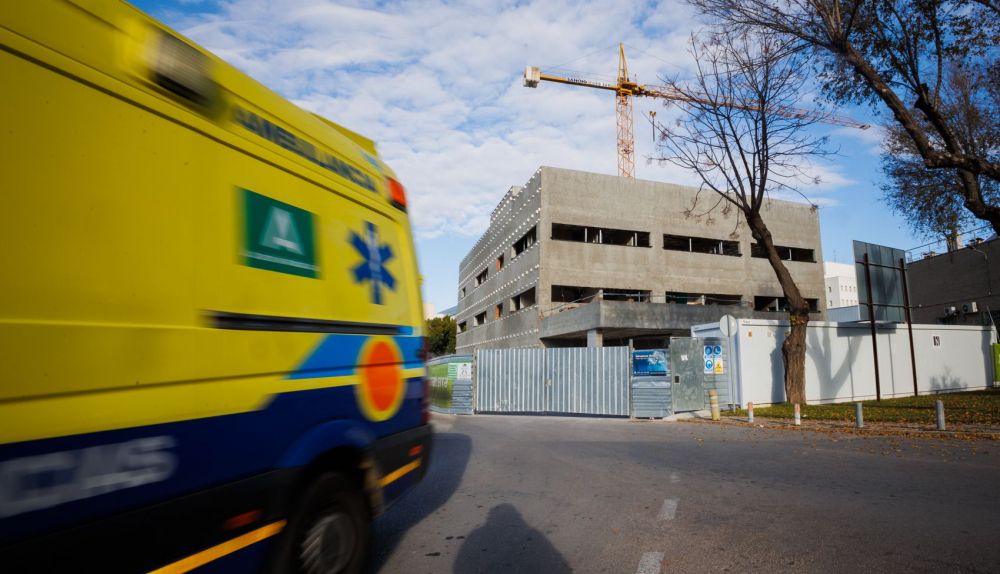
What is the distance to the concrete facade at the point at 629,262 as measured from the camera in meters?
31.8

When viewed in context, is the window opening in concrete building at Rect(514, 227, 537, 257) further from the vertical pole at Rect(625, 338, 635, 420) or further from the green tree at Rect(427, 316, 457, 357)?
the green tree at Rect(427, 316, 457, 357)

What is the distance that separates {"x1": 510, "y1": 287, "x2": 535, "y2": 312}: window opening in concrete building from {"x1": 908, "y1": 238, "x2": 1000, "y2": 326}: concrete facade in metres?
24.7

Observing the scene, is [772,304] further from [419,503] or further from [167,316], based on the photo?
[167,316]

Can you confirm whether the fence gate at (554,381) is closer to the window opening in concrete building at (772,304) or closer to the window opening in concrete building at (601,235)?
the window opening in concrete building at (601,235)

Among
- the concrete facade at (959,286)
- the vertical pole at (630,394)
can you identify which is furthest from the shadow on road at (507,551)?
the concrete facade at (959,286)

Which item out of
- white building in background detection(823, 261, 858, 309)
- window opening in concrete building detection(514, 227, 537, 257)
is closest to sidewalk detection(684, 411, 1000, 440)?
window opening in concrete building detection(514, 227, 537, 257)

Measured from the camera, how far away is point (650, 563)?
3.90 meters

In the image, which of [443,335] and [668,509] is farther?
[443,335]

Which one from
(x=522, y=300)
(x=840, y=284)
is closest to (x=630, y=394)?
(x=522, y=300)

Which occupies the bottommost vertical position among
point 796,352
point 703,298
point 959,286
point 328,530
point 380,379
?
point 328,530

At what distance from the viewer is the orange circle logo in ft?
11.4

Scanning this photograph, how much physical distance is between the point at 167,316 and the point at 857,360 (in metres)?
24.3

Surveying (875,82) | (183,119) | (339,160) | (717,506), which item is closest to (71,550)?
(183,119)

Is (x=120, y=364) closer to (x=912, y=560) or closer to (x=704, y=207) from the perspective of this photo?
→ (x=912, y=560)
